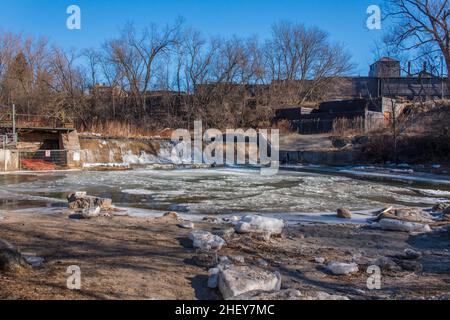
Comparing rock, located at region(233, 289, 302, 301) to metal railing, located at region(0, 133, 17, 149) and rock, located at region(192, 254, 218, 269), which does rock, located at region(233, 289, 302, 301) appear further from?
metal railing, located at region(0, 133, 17, 149)

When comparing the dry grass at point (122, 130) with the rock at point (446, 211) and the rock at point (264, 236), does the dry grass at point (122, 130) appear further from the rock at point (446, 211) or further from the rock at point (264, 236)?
the rock at point (264, 236)

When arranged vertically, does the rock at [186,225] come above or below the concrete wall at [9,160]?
below

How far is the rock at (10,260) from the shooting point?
3949mm

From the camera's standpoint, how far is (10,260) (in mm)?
4000

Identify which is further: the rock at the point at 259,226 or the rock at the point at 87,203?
the rock at the point at 87,203

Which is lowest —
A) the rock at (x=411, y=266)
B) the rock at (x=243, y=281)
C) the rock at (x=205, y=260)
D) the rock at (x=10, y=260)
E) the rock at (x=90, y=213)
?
the rock at (x=411, y=266)

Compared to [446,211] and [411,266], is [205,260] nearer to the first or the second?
[411,266]

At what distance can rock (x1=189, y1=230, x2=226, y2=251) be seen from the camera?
19.0 feet

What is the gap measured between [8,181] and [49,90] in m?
29.9

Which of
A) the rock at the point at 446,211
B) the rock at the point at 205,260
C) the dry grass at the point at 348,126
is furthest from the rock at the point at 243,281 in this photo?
the dry grass at the point at 348,126

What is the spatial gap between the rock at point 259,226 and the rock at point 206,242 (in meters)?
1.08

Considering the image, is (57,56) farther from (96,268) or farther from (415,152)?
(96,268)
